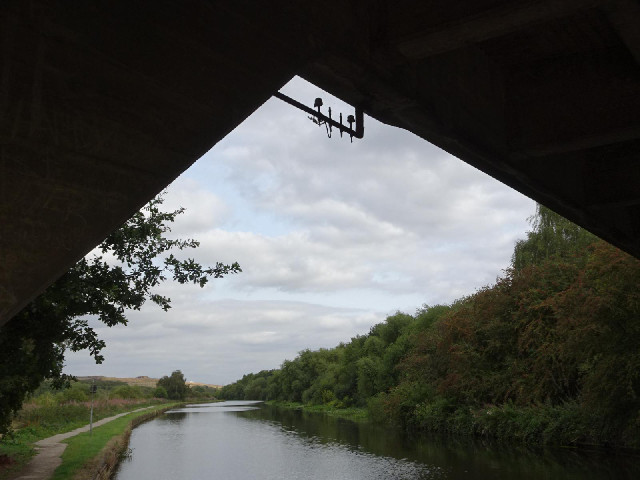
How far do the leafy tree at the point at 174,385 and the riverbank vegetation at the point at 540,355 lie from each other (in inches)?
2744

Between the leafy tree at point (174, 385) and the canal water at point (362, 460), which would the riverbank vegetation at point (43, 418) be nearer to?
the canal water at point (362, 460)

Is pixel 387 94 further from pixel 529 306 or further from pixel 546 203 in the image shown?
pixel 529 306

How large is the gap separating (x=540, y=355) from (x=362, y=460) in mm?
8485

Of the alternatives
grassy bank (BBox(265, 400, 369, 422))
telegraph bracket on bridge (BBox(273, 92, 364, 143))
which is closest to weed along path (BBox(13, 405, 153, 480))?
telegraph bracket on bridge (BBox(273, 92, 364, 143))

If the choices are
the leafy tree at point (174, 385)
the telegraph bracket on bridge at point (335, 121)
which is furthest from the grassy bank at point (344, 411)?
the leafy tree at point (174, 385)

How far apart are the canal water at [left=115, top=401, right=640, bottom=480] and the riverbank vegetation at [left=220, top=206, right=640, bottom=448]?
1.42 m

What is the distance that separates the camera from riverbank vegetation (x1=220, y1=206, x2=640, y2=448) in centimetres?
1611

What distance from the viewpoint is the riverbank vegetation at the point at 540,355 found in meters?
16.1

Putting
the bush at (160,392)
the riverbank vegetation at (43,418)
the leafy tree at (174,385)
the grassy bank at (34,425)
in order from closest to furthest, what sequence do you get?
the grassy bank at (34,425) < the riverbank vegetation at (43,418) < the bush at (160,392) < the leafy tree at (174,385)

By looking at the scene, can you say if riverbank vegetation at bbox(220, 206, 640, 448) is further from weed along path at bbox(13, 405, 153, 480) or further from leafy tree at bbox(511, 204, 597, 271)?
weed along path at bbox(13, 405, 153, 480)

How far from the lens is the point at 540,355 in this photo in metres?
22.2

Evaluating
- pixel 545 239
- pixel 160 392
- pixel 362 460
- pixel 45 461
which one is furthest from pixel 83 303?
pixel 160 392

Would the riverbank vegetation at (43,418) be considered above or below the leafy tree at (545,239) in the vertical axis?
below

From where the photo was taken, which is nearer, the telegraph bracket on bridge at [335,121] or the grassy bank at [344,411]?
the telegraph bracket on bridge at [335,121]
